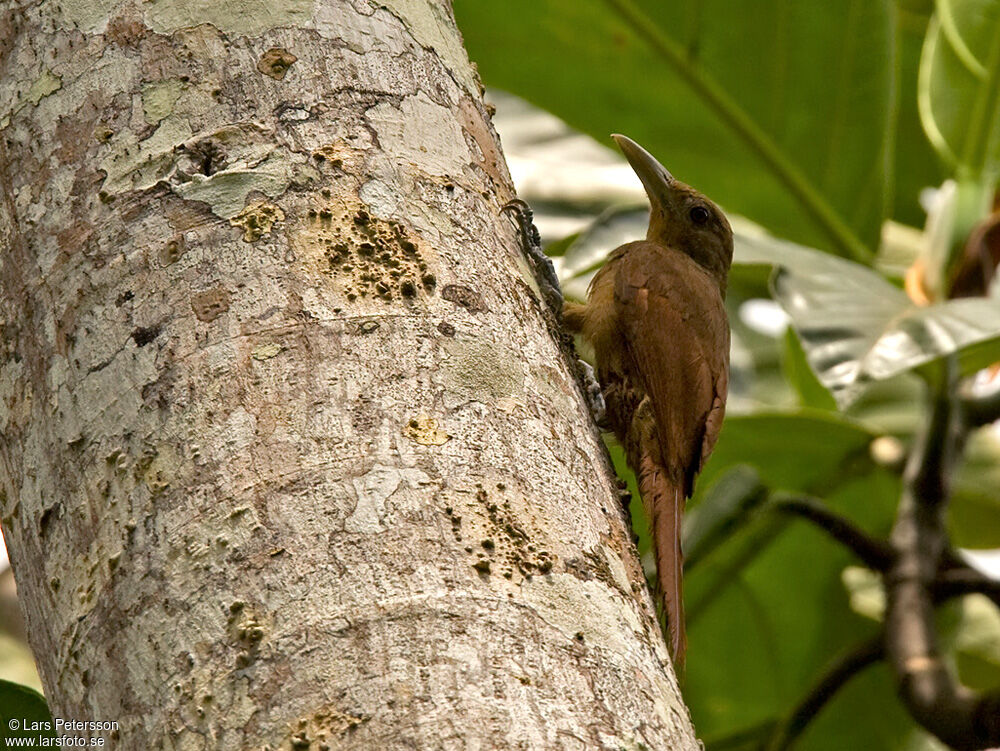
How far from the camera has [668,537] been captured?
2.05m

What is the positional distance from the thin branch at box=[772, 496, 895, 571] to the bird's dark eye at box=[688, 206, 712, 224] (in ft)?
3.03

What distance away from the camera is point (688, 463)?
236cm

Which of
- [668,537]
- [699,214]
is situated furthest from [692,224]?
[668,537]

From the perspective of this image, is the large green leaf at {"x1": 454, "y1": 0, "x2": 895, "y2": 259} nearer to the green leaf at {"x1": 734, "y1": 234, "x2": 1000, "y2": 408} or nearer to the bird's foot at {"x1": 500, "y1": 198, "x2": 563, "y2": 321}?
the green leaf at {"x1": 734, "y1": 234, "x2": 1000, "y2": 408}

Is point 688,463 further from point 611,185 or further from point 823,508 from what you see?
point 611,185

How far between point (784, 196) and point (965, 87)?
0.47m

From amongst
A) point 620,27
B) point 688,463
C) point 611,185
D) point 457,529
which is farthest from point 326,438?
point 611,185

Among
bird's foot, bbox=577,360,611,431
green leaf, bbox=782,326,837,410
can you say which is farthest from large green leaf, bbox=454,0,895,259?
bird's foot, bbox=577,360,611,431

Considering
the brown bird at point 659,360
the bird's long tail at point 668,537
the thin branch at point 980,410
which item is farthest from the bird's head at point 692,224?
the bird's long tail at point 668,537

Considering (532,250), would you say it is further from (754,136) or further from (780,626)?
(780,626)

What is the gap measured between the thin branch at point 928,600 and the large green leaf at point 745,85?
59 cm

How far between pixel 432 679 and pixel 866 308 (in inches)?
60.5

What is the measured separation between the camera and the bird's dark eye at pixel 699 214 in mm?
3164

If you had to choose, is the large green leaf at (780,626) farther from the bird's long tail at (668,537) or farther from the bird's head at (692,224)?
the bird's long tail at (668,537)
